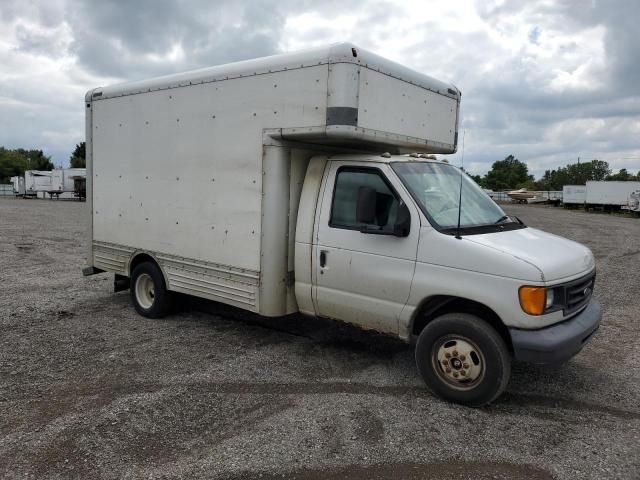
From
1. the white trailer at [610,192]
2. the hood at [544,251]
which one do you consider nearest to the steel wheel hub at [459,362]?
the hood at [544,251]

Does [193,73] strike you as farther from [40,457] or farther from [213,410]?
[40,457]

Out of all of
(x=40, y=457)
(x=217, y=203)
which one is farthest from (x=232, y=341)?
(x=40, y=457)

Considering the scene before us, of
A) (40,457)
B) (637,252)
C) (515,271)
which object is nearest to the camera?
(40,457)

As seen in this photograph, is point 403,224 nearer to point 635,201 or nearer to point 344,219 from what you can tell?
point 344,219

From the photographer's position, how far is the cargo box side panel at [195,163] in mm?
5395

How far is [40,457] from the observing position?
142 inches

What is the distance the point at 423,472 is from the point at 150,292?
4.84 m

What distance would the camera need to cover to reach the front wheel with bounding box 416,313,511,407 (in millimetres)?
4238

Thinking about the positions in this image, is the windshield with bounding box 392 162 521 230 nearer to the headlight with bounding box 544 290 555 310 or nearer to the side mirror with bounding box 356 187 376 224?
the side mirror with bounding box 356 187 376 224

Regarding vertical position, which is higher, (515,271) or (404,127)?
(404,127)

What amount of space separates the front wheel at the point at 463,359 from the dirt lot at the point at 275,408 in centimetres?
17

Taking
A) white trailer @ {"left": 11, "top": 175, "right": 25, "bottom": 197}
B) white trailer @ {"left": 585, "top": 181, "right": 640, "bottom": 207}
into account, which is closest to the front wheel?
white trailer @ {"left": 585, "top": 181, "right": 640, "bottom": 207}

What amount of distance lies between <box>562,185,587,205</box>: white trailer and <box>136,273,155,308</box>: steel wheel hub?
48624mm

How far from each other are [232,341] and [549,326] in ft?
11.7
